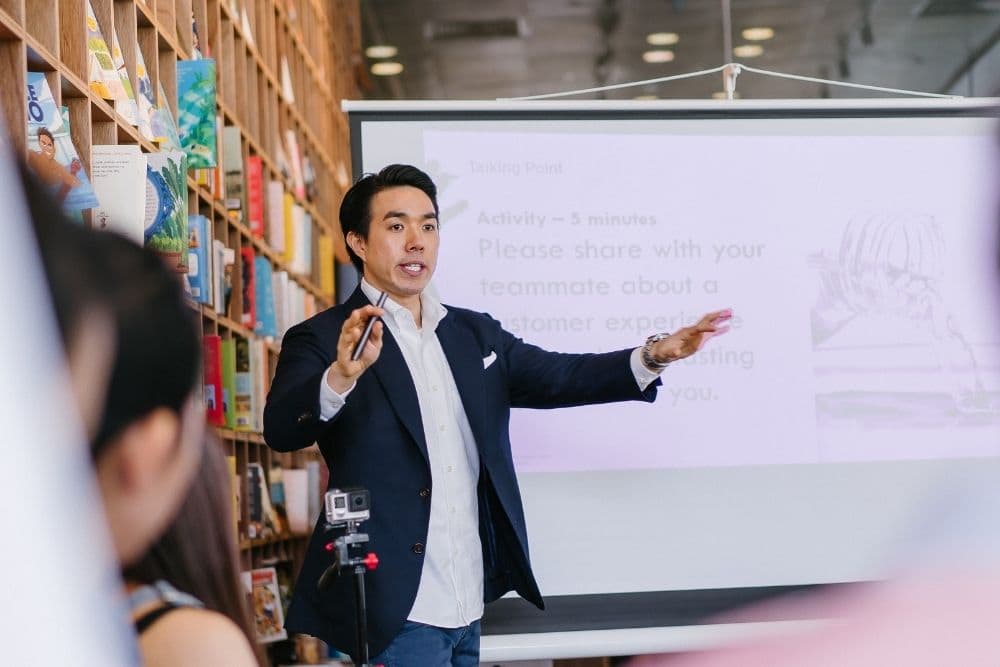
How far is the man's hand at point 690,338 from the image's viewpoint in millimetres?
2385

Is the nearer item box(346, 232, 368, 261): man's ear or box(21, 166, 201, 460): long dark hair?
box(21, 166, 201, 460): long dark hair

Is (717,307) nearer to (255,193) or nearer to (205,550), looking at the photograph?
(255,193)

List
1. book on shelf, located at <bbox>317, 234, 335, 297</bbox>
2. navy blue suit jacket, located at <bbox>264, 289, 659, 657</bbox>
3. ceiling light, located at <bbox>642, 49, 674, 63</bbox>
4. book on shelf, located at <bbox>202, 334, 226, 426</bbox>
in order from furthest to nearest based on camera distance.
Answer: ceiling light, located at <bbox>642, 49, 674, 63</bbox> < book on shelf, located at <bbox>317, 234, 335, 297</bbox> < book on shelf, located at <bbox>202, 334, 226, 426</bbox> < navy blue suit jacket, located at <bbox>264, 289, 659, 657</bbox>

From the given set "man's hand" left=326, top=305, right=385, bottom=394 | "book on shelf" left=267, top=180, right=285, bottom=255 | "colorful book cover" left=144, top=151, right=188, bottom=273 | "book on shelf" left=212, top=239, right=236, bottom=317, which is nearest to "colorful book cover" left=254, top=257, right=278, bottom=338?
"book on shelf" left=267, top=180, right=285, bottom=255

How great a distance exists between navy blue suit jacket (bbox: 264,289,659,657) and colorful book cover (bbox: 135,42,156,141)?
87cm

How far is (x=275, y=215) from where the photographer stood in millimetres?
4953

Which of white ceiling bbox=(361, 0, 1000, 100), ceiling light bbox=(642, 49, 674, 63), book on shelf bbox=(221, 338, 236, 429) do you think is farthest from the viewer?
ceiling light bbox=(642, 49, 674, 63)

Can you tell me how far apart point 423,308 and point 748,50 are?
26.8 feet

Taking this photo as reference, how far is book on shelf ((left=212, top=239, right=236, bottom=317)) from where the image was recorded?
3811mm

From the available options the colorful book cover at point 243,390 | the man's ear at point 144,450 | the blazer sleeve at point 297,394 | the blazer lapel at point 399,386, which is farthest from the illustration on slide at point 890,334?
the man's ear at point 144,450

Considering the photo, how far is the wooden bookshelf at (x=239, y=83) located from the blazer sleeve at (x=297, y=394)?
63 cm

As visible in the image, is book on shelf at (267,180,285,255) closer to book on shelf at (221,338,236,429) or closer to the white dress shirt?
book on shelf at (221,338,236,429)

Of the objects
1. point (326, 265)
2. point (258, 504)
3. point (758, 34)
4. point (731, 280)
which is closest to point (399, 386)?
point (731, 280)

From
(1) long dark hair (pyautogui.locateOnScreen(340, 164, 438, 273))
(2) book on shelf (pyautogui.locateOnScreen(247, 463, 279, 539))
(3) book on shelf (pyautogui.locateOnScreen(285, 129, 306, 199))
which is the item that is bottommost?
(2) book on shelf (pyautogui.locateOnScreen(247, 463, 279, 539))
